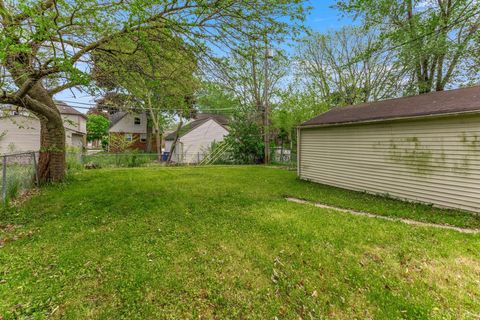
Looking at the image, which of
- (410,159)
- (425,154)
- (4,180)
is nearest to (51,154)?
(4,180)

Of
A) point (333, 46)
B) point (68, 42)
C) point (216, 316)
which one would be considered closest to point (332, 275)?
point (216, 316)

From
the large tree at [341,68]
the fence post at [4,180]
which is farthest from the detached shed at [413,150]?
the large tree at [341,68]

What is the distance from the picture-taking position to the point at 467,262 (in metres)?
3.05

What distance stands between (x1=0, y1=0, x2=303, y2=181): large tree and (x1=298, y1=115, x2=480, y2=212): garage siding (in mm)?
4413

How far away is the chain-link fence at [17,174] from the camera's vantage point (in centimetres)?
506

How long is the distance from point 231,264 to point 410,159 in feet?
19.4

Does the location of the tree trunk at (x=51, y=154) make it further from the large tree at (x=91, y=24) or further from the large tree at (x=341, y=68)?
the large tree at (x=341, y=68)

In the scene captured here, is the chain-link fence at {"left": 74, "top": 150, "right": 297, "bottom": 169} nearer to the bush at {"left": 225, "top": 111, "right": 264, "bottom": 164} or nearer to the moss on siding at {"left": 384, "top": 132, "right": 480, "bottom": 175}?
the bush at {"left": 225, "top": 111, "right": 264, "bottom": 164}

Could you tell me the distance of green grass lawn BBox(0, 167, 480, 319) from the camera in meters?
2.30

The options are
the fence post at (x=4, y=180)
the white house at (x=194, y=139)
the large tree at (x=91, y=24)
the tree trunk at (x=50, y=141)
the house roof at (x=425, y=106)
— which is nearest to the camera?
the large tree at (x=91, y=24)

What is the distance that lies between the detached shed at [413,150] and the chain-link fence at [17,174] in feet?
30.6

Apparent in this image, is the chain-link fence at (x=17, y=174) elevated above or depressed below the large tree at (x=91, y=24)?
below

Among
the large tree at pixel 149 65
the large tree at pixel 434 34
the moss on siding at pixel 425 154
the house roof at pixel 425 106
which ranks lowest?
the moss on siding at pixel 425 154

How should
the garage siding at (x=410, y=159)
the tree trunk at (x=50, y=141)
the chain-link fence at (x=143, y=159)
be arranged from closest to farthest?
the garage siding at (x=410, y=159)
the tree trunk at (x=50, y=141)
the chain-link fence at (x=143, y=159)
